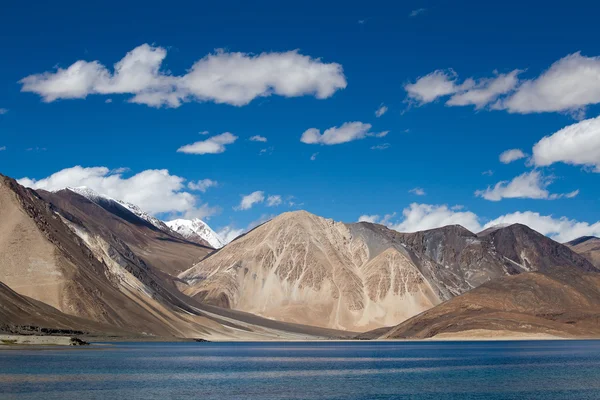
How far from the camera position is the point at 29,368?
83.8 m

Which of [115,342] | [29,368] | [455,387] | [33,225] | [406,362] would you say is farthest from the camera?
[33,225]

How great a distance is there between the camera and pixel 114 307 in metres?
189

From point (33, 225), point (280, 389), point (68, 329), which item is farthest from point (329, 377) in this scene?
point (33, 225)

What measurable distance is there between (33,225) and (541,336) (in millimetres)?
119956

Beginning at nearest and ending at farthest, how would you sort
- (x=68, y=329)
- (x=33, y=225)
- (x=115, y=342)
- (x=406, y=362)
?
(x=406, y=362)
(x=68, y=329)
(x=115, y=342)
(x=33, y=225)

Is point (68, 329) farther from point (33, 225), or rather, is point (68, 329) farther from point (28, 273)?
point (33, 225)

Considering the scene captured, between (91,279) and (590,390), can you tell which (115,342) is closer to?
(91,279)

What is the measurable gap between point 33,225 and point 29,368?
4340 inches

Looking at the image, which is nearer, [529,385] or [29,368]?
[529,385]

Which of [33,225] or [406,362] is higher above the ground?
[33,225]

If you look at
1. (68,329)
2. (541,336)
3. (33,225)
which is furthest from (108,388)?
(541,336)

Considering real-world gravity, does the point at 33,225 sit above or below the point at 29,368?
above

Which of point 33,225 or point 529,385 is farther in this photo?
point 33,225

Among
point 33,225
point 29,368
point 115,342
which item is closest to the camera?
point 29,368
